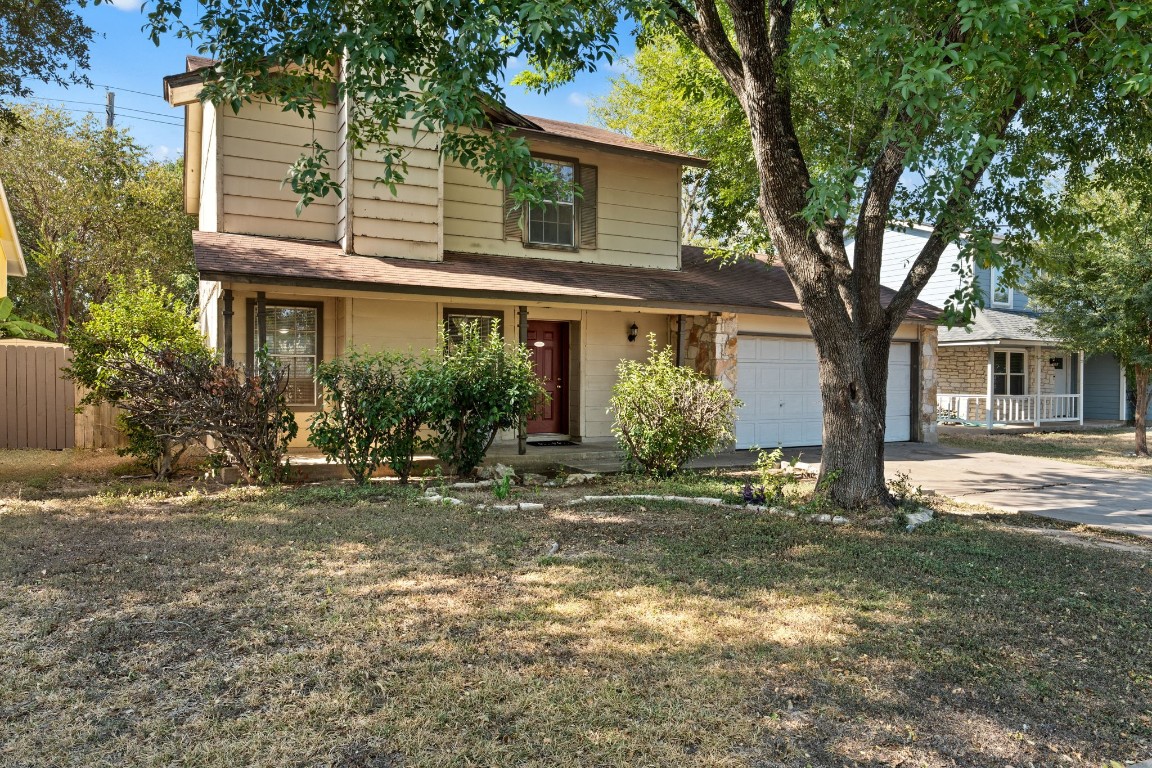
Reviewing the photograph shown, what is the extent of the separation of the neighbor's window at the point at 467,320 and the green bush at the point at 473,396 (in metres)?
2.26

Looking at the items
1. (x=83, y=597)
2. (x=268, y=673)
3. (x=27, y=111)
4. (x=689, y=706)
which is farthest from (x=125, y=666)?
(x=27, y=111)

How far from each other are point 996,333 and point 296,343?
692 inches

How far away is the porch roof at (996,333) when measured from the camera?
19188 mm

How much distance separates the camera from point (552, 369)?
13016 millimetres

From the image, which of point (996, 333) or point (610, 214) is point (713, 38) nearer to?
point (610, 214)

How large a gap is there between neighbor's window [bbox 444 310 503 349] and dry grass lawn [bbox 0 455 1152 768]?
5.42m

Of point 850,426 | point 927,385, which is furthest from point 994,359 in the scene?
point 850,426

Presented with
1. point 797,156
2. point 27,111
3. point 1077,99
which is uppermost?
point 27,111

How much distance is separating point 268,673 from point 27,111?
80.0ft

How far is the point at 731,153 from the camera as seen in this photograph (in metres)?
11.5

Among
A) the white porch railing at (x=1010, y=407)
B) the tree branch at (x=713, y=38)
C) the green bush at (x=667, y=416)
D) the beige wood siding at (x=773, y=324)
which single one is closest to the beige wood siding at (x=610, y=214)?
the beige wood siding at (x=773, y=324)

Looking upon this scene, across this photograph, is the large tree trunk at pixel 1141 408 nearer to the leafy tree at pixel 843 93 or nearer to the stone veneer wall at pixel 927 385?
the stone veneer wall at pixel 927 385

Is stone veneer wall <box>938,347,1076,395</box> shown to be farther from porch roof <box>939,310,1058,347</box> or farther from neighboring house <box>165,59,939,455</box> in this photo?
neighboring house <box>165,59,939,455</box>

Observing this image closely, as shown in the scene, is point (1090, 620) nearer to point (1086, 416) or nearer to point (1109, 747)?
point (1109, 747)
